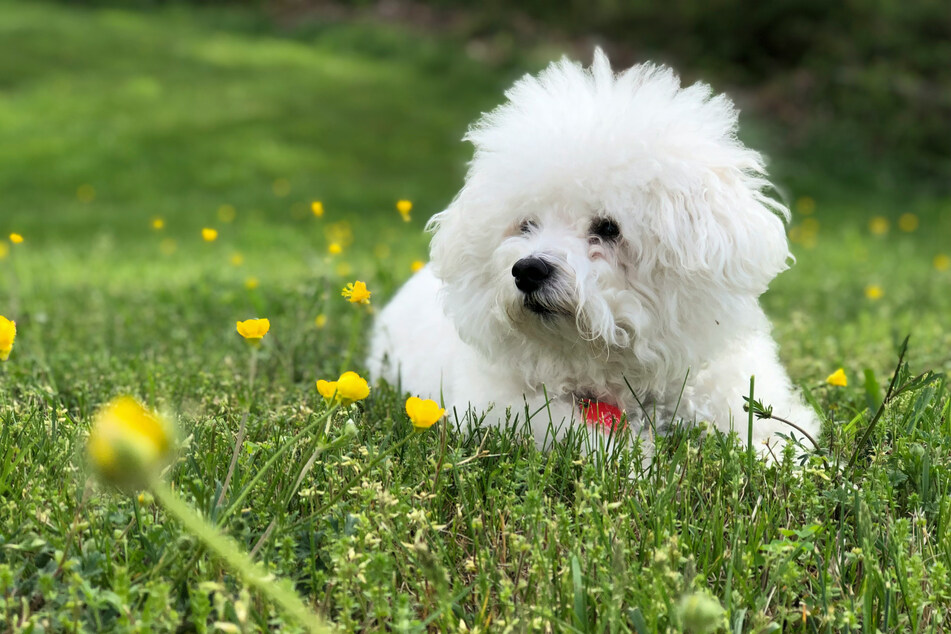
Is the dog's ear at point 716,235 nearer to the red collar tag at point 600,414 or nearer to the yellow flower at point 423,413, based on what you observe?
the red collar tag at point 600,414

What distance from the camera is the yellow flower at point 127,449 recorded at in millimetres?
1404

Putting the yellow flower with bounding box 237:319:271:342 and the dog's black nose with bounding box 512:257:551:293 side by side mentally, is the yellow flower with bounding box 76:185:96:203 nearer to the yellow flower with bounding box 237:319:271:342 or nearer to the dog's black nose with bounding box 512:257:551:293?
the dog's black nose with bounding box 512:257:551:293

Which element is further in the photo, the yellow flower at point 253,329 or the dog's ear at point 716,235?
the dog's ear at point 716,235

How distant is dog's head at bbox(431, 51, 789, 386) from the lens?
2.74 meters

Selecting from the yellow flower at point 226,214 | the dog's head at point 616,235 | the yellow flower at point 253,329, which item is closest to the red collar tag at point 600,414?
the dog's head at point 616,235

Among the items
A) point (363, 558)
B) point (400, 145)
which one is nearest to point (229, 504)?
point (363, 558)

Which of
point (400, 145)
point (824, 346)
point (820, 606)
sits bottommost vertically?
point (820, 606)

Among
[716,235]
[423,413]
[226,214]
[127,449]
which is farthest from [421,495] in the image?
[226,214]

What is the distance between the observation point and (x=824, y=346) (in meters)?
4.49

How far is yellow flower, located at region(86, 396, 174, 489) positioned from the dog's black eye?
1.68 m

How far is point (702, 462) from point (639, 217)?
74 cm

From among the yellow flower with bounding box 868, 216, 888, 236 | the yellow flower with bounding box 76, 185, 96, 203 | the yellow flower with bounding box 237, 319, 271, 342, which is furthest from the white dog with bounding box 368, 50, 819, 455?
the yellow flower with bounding box 76, 185, 96, 203

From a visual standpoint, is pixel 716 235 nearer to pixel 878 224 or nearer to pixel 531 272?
pixel 531 272

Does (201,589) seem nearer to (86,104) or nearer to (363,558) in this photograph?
(363,558)
